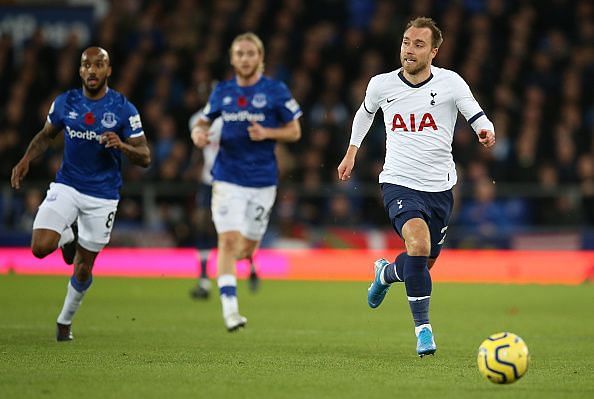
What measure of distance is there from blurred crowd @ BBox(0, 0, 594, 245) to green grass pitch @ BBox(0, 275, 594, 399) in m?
3.47

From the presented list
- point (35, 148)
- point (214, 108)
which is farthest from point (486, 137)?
point (35, 148)

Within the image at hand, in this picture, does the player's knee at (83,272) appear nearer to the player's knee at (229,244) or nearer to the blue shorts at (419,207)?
the player's knee at (229,244)

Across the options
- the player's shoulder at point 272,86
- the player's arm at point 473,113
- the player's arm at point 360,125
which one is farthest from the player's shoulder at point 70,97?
the player's arm at point 473,113

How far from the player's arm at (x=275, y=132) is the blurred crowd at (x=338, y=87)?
6.09m

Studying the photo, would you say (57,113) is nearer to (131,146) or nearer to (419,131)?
(131,146)

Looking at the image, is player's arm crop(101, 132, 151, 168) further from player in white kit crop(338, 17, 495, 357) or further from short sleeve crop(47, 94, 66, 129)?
player in white kit crop(338, 17, 495, 357)

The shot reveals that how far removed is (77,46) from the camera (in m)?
20.6

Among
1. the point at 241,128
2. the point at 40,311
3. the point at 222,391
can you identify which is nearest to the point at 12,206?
the point at 40,311

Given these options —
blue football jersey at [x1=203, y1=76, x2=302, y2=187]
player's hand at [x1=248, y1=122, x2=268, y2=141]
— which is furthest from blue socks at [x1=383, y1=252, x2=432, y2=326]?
blue football jersey at [x1=203, y1=76, x2=302, y2=187]

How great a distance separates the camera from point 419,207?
27.5 feet

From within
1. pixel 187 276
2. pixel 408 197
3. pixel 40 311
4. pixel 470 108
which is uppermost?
pixel 470 108

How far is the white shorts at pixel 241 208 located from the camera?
422 inches

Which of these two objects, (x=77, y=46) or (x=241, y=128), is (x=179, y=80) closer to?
(x=77, y=46)

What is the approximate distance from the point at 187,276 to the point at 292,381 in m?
10.9
